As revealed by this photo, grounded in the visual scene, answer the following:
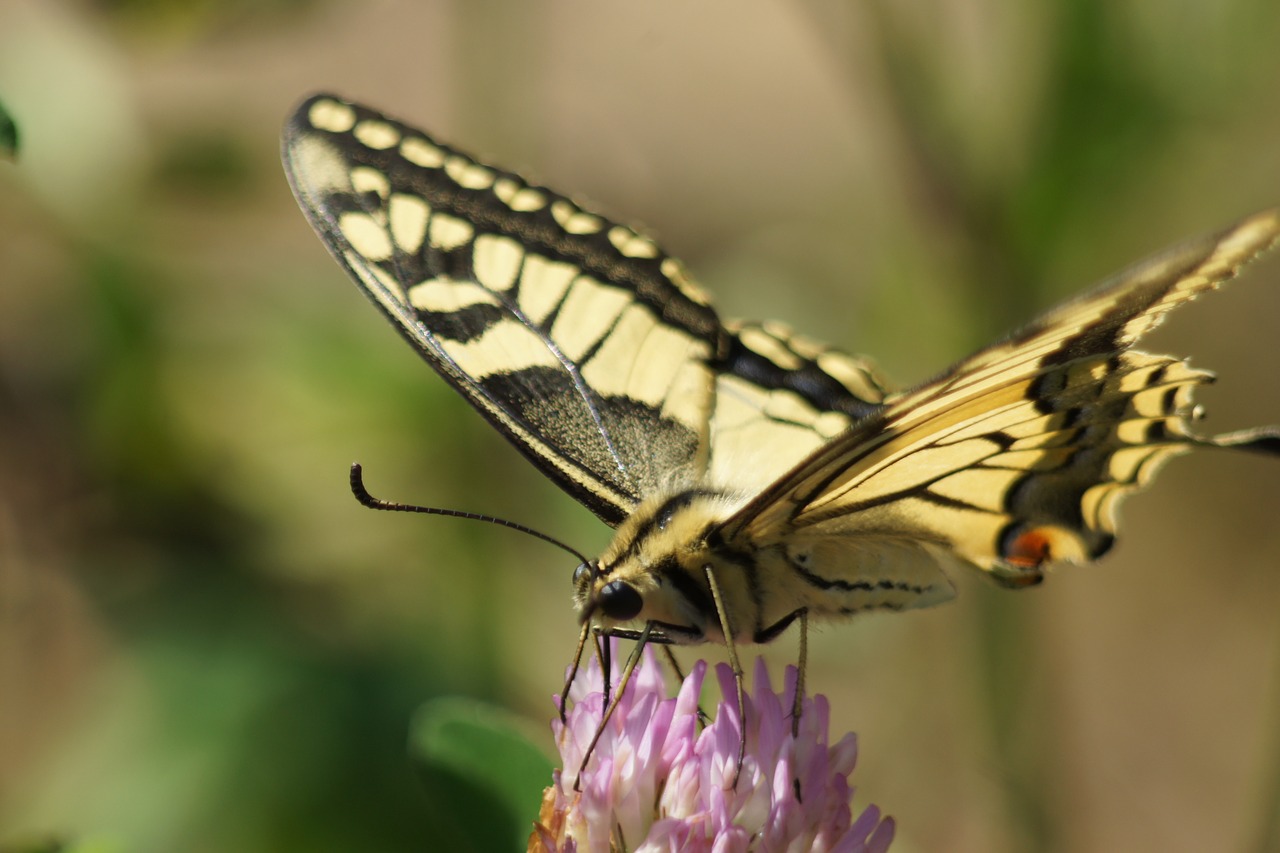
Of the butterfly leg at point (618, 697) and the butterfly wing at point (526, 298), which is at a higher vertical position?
the butterfly wing at point (526, 298)

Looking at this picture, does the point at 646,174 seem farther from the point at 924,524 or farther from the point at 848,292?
the point at 924,524

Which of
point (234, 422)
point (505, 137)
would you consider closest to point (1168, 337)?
point (505, 137)

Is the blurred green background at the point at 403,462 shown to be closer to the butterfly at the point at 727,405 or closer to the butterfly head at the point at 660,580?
the butterfly at the point at 727,405

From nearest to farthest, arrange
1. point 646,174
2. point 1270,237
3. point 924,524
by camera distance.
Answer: point 1270,237 < point 924,524 < point 646,174

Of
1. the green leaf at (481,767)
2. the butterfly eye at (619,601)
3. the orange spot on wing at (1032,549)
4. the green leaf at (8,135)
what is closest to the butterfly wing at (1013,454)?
the orange spot on wing at (1032,549)

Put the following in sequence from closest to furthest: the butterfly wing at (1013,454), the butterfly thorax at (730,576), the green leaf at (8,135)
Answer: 1. the green leaf at (8,135)
2. the butterfly wing at (1013,454)
3. the butterfly thorax at (730,576)

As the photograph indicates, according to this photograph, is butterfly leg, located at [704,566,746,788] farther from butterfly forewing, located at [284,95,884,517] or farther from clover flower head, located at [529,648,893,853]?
butterfly forewing, located at [284,95,884,517]

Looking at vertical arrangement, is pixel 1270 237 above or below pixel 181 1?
below
